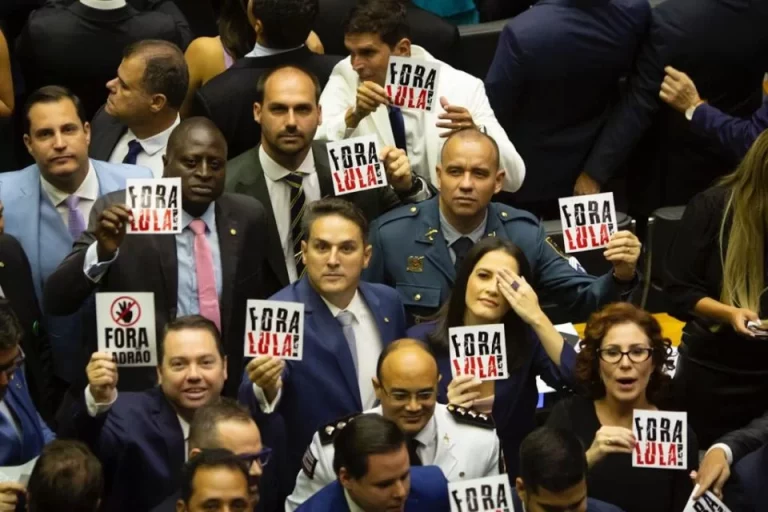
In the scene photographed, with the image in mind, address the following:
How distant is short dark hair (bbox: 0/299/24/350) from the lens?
6.61 meters

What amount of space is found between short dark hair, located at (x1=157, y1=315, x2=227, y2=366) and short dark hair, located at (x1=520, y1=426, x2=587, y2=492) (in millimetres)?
1167

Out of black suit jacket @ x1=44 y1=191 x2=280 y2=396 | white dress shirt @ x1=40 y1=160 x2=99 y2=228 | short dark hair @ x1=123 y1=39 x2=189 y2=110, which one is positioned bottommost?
black suit jacket @ x1=44 y1=191 x2=280 y2=396

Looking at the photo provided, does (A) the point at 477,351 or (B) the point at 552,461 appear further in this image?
(A) the point at 477,351

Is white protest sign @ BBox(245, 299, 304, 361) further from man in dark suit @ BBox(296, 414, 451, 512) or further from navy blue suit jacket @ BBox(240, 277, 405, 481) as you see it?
man in dark suit @ BBox(296, 414, 451, 512)

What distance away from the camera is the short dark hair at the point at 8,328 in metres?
6.61

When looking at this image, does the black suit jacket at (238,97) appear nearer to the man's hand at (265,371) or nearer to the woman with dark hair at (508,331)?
the woman with dark hair at (508,331)

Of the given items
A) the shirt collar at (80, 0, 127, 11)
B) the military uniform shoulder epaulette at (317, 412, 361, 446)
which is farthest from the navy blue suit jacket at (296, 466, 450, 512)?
the shirt collar at (80, 0, 127, 11)

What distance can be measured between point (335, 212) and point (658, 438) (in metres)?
1.42

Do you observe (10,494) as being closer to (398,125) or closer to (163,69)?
(163,69)

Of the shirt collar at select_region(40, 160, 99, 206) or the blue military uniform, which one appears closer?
the shirt collar at select_region(40, 160, 99, 206)

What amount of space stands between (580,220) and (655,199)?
185cm

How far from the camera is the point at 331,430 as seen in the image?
264 inches

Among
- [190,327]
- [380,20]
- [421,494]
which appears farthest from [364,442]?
[380,20]

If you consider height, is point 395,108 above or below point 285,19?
below
